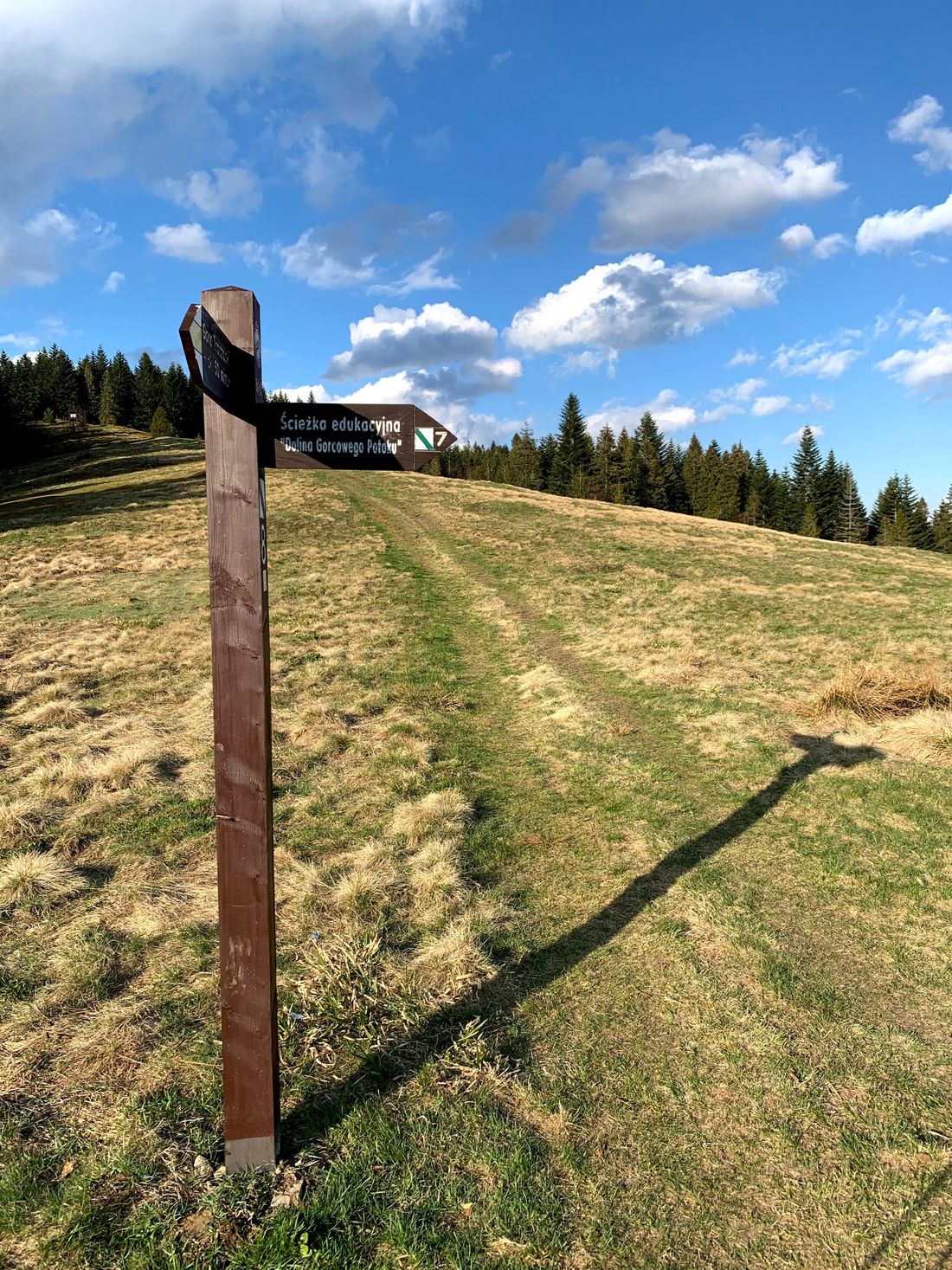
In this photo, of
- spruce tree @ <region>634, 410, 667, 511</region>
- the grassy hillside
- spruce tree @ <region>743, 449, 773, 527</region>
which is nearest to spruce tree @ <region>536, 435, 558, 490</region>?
spruce tree @ <region>634, 410, 667, 511</region>

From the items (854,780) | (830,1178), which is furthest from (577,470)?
(830,1178)

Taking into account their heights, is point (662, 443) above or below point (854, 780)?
above

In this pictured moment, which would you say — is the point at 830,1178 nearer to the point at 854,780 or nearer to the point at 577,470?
the point at 854,780

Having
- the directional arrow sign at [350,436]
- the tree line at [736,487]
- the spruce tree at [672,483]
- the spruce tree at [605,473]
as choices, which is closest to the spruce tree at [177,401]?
the tree line at [736,487]

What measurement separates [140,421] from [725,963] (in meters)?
104

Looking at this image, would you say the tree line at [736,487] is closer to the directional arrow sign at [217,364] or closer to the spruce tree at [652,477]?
the spruce tree at [652,477]

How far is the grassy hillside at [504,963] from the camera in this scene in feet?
11.0

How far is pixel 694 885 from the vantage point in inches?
247

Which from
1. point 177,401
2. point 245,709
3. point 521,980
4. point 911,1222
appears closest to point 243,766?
point 245,709

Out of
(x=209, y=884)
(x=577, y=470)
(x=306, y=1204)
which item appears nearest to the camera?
(x=306, y=1204)

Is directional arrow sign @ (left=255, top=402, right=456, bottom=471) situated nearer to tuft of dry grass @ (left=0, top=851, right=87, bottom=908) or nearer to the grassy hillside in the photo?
the grassy hillside

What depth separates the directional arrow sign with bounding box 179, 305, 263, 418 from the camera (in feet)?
8.76

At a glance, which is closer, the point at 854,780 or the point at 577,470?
the point at 854,780

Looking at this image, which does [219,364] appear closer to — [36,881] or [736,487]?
[36,881]
